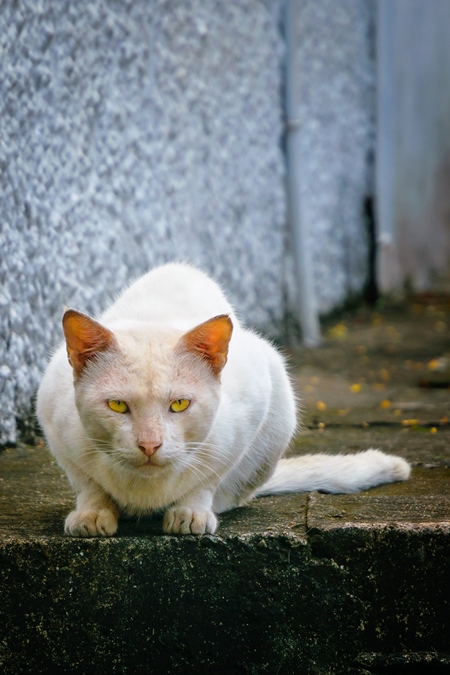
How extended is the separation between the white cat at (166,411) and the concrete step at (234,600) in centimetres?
12

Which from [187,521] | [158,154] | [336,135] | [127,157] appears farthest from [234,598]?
[336,135]

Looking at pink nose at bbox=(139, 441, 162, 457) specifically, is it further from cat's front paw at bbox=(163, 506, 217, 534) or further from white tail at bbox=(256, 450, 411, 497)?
white tail at bbox=(256, 450, 411, 497)

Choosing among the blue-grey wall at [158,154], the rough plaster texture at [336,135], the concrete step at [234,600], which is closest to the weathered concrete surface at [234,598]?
the concrete step at [234,600]

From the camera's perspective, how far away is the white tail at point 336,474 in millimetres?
3182

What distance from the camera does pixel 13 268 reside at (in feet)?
11.8

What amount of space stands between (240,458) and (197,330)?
0.50m

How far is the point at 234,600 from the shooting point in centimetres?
265

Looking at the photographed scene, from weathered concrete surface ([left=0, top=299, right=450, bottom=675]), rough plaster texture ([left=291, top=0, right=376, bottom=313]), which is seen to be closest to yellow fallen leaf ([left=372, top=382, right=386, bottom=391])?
rough plaster texture ([left=291, top=0, right=376, bottom=313])

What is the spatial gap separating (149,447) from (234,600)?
617 millimetres

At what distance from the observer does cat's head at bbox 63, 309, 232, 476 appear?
2.37 metres

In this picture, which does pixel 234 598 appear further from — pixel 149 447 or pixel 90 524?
pixel 149 447

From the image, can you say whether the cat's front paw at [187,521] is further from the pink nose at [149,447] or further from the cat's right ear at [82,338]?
the cat's right ear at [82,338]

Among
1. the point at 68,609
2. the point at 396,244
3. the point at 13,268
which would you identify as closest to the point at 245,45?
the point at 13,268

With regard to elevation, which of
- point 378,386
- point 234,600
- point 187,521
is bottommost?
point 378,386
